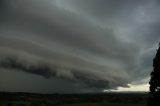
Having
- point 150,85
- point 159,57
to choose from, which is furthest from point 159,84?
point 159,57

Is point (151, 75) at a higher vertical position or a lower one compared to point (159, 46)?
lower

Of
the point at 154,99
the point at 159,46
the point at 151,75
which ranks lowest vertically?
the point at 154,99

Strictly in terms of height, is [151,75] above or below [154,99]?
above

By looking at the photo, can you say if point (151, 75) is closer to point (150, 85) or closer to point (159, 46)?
point (150, 85)

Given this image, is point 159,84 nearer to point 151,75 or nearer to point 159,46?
point 151,75

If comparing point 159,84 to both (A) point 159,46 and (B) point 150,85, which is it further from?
(A) point 159,46

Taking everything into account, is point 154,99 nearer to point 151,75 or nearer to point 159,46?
point 151,75

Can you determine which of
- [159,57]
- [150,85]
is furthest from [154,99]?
[159,57]
